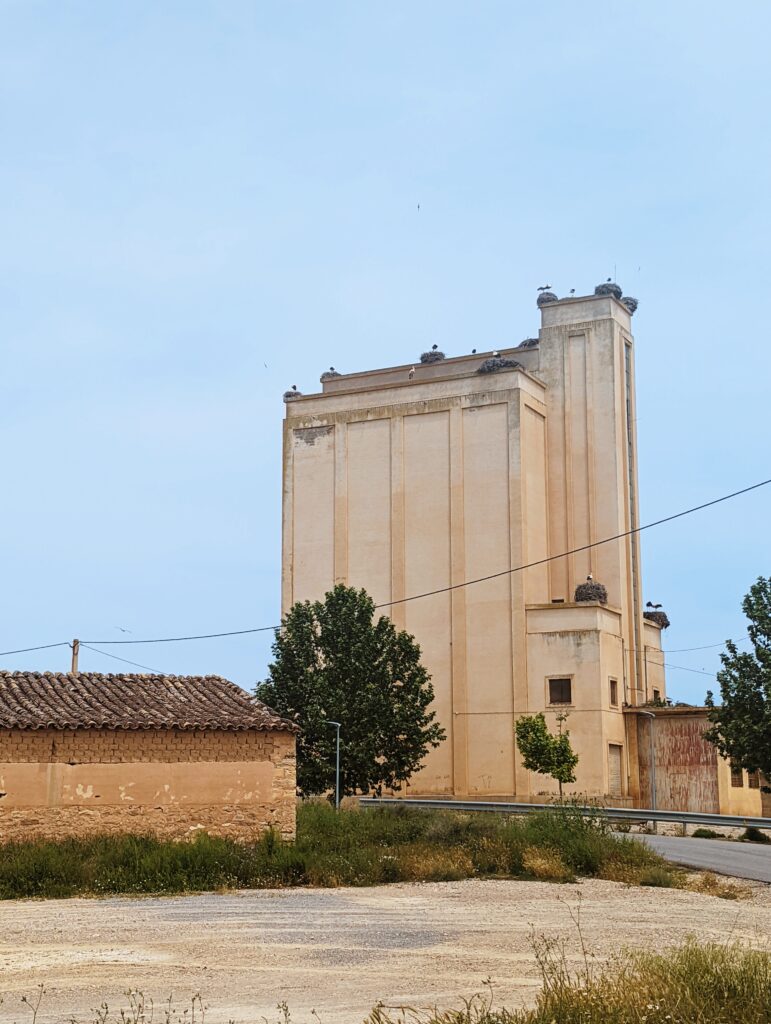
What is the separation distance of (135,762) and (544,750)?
76.0ft

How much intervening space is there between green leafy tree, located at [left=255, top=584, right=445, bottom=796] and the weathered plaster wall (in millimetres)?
15223

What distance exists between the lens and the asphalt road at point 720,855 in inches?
1005

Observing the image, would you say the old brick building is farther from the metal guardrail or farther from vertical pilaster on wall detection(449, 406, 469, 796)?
vertical pilaster on wall detection(449, 406, 469, 796)

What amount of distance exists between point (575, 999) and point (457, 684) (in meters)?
44.1

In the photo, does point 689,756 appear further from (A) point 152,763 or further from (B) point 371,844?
(A) point 152,763

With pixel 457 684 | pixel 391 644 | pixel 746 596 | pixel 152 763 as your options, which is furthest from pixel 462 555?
pixel 152 763

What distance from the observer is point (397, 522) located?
56156 mm

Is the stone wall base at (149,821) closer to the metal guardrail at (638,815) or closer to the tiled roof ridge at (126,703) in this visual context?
the tiled roof ridge at (126,703)

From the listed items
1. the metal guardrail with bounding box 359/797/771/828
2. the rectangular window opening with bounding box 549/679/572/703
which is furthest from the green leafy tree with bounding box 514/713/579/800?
the metal guardrail with bounding box 359/797/771/828

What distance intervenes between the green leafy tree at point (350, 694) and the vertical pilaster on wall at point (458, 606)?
679 cm

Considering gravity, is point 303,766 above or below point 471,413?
below

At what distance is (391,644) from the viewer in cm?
4519

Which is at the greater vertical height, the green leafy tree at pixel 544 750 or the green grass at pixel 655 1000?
the green leafy tree at pixel 544 750

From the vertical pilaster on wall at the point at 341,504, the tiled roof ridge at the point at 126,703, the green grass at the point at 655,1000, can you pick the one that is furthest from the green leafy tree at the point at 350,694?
the green grass at the point at 655,1000
